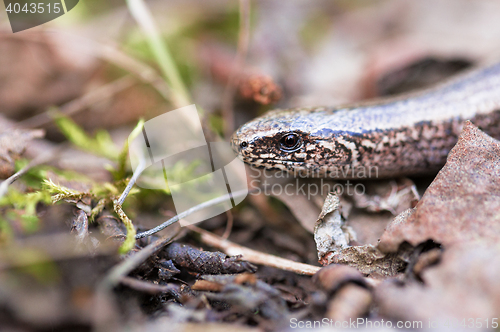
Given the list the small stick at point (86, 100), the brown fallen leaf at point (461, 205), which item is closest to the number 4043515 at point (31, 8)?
the small stick at point (86, 100)

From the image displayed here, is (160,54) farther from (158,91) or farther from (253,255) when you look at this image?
(253,255)

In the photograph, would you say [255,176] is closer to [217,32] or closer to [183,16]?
[217,32]

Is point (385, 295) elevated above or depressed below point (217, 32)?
below

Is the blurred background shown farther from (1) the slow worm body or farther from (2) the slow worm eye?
(2) the slow worm eye

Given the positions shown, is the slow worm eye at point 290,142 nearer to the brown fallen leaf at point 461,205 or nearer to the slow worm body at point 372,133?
the slow worm body at point 372,133

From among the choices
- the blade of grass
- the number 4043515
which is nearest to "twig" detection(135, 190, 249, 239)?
the blade of grass

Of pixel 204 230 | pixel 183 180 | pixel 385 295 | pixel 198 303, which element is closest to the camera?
pixel 385 295

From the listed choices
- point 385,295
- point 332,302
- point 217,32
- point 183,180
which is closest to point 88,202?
point 183,180
